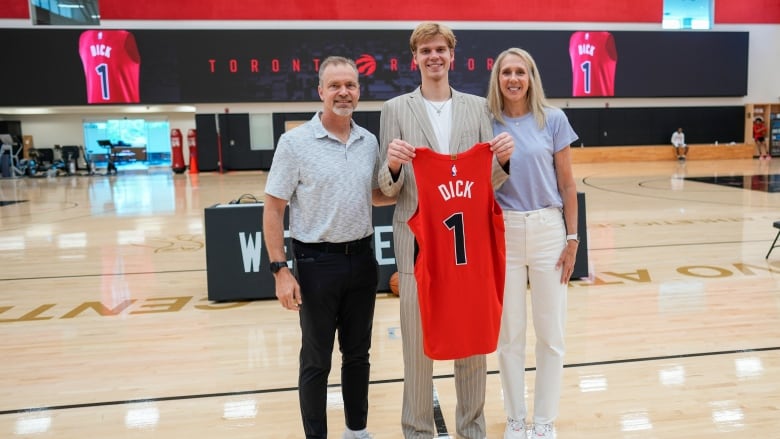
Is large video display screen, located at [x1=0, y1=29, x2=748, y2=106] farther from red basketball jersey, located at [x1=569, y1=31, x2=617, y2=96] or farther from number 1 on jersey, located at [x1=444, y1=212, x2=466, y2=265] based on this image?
number 1 on jersey, located at [x1=444, y1=212, x2=466, y2=265]

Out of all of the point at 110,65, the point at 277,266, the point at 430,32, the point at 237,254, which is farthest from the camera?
the point at 110,65

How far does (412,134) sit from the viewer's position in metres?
2.16

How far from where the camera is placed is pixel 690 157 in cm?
2162

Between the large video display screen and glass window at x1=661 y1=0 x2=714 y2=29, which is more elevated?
glass window at x1=661 y1=0 x2=714 y2=29

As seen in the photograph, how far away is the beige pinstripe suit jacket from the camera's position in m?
2.15

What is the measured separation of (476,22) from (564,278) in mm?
19280

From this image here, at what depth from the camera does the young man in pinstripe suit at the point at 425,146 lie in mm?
2088

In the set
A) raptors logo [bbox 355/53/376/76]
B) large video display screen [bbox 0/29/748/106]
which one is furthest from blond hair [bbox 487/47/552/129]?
raptors logo [bbox 355/53/376/76]

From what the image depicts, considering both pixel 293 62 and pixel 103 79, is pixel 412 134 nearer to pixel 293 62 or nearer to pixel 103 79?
pixel 293 62

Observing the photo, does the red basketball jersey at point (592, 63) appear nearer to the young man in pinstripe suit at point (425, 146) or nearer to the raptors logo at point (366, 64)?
the raptors logo at point (366, 64)

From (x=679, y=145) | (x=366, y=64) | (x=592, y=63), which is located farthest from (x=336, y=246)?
(x=679, y=145)

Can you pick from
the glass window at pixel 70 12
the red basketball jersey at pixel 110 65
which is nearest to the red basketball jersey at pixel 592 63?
the red basketball jersey at pixel 110 65

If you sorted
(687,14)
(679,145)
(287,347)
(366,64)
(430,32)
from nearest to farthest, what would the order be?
(430,32), (287,347), (366,64), (679,145), (687,14)

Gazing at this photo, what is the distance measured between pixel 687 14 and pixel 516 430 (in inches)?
921
